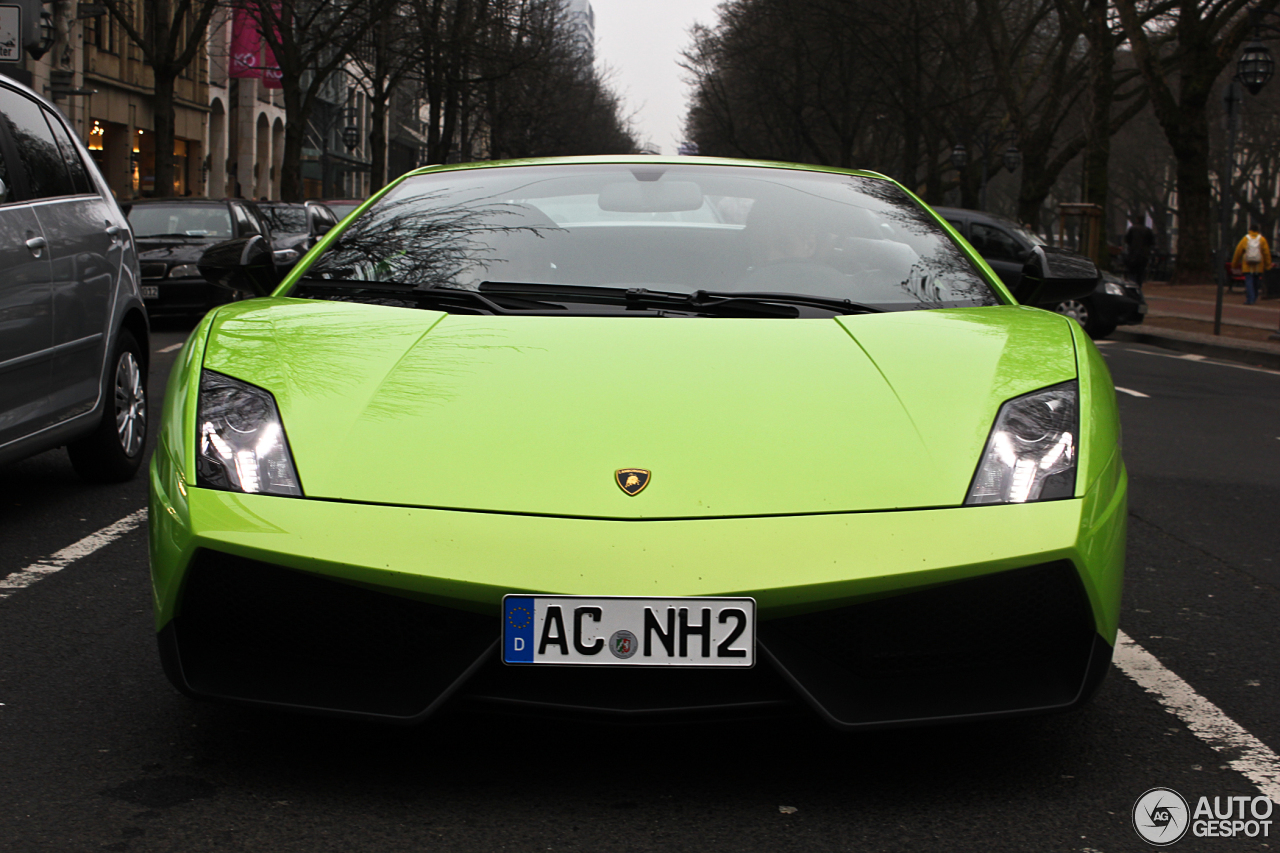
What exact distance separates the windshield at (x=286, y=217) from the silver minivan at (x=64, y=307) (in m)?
14.2

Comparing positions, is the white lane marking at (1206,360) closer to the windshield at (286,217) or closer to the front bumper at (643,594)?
the windshield at (286,217)

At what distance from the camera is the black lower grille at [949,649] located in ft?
8.54

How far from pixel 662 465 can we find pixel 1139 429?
7.30 m

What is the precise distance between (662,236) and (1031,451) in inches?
53.4

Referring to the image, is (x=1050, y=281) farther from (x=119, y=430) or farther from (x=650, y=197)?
(x=119, y=430)

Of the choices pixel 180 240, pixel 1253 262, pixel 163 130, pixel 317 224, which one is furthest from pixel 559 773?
pixel 1253 262

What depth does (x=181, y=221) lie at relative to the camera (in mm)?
16781

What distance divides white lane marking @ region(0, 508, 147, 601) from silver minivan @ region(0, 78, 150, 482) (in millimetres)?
399

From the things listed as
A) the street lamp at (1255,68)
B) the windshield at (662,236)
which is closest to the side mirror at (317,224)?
the street lamp at (1255,68)

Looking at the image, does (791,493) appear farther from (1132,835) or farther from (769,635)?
(1132,835)

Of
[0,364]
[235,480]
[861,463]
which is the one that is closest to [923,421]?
[861,463]

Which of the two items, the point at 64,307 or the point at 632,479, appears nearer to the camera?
the point at 632,479

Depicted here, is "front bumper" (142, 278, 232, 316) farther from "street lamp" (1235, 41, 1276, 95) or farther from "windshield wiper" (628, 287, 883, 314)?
"street lamp" (1235, 41, 1276, 95)

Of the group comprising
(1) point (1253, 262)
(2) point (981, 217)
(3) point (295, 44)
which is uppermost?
(3) point (295, 44)
